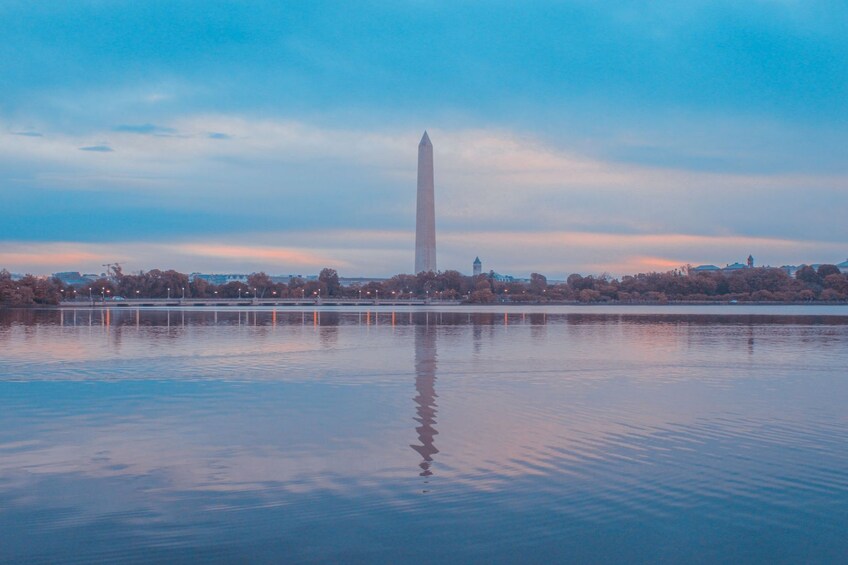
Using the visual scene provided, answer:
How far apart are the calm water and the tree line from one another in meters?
102

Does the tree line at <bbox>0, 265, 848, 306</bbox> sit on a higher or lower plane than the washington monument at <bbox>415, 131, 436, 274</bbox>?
lower

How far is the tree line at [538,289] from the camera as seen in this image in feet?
428

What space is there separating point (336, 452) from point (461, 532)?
3.45 m

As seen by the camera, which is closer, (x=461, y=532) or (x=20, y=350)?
(x=461, y=532)

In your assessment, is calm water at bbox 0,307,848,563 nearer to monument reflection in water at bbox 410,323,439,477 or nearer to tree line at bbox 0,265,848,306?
monument reflection in water at bbox 410,323,439,477

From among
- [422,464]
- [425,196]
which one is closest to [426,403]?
[422,464]

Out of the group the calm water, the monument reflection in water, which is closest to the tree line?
the monument reflection in water

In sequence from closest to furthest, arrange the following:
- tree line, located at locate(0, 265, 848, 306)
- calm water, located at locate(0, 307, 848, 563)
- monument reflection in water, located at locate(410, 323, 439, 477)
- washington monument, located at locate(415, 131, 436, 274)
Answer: calm water, located at locate(0, 307, 848, 563) < monument reflection in water, located at locate(410, 323, 439, 477) < washington monument, located at locate(415, 131, 436, 274) < tree line, located at locate(0, 265, 848, 306)

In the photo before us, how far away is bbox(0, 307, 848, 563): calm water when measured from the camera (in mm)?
7086

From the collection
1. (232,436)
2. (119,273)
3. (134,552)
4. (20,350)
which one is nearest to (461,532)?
(134,552)

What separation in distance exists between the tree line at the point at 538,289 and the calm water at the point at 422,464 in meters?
102

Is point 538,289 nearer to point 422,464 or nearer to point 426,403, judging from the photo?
point 426,403

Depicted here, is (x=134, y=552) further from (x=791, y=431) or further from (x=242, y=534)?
(x=791, y=431)

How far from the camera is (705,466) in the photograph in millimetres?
9648
